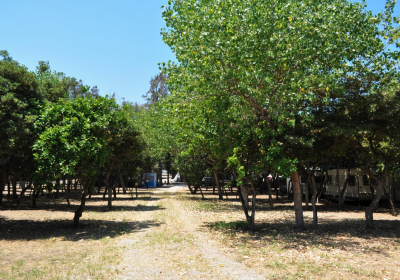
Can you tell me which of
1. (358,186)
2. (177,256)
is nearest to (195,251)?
(177,256)

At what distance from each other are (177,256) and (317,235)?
5848 millimetres

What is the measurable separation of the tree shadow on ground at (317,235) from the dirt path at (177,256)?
50.1 inches

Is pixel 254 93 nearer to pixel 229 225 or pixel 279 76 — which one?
pixel 279 76

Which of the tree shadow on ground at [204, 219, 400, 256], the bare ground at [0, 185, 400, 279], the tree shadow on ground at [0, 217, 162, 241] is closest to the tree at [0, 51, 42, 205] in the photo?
the tree shadow on ground at [0, 217, 162, 241]

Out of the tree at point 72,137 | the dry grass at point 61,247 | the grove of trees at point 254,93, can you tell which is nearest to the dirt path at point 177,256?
the dry grass at point 61,247

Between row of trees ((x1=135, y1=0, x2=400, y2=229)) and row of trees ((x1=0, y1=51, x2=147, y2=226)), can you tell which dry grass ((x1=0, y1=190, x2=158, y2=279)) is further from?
row of trees ((x1=135, y1=0, x2=400, y2=229))

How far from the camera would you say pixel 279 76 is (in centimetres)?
1227

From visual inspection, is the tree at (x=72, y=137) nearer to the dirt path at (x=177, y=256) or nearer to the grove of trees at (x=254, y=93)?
the grove of trees at (x=254, y=93)

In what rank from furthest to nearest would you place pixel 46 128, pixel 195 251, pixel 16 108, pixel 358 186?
pixel 358 186
pixel 46 128
pixel 16 108
pixel 195 251

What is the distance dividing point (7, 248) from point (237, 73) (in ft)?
29.0

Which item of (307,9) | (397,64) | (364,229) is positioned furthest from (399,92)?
(364,229)

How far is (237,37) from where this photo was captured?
10586mm

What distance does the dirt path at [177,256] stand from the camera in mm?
7496

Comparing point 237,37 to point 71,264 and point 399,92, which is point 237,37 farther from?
point 71,264
